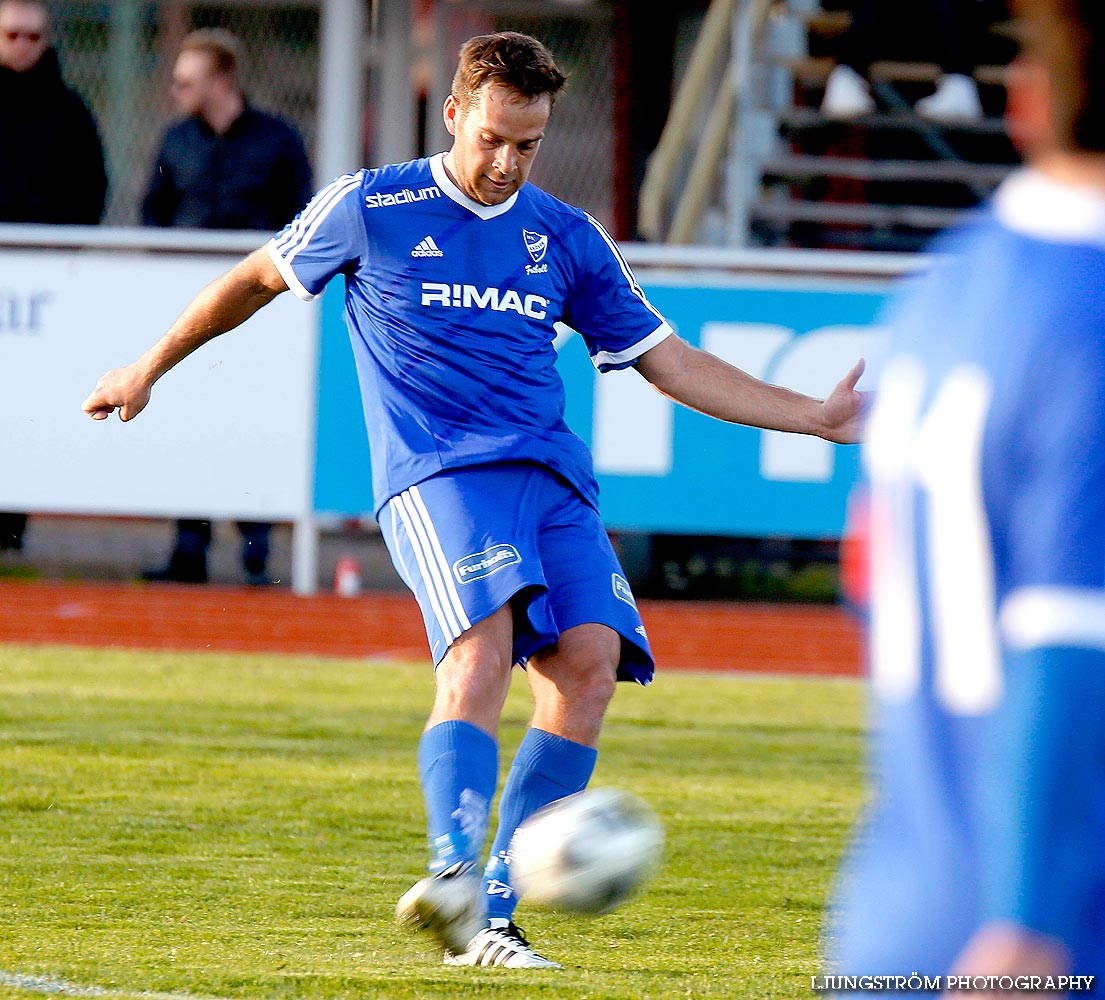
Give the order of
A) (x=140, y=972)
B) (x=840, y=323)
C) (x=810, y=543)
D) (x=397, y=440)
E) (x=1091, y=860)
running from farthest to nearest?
1. (x=810, y=543)
2. (x=840, y=323)
3. (x=397, y=440)
4. (x=140, y=972)
5. (x=1091, y=860)

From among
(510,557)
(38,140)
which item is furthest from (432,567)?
(38,140)

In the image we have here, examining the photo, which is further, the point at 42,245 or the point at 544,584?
the point at 42,245

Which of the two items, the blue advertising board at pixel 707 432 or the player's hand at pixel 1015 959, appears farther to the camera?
the blue advertising board at pixel 707 432

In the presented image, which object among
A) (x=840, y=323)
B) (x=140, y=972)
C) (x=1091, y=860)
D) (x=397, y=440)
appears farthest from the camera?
(x=840, y=323)

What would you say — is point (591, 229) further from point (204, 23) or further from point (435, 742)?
point (204, 23)

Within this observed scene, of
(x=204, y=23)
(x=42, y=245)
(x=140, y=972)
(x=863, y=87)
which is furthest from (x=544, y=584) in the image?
(x=204, y=23)

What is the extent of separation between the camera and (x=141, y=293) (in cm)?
1083

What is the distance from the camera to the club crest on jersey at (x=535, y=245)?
428 centimetres

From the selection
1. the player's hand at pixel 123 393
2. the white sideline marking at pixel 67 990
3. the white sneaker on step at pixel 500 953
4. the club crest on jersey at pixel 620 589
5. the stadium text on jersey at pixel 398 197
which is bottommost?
the white sneaker on step at pixel 500 953

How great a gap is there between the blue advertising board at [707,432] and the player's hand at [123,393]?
20.5ft

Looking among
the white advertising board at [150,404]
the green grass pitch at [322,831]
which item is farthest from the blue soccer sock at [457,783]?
the white advertising board at [150,404]

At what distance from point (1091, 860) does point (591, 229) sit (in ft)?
10.1

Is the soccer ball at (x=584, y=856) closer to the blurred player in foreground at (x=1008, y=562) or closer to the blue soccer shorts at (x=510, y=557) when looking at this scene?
the blue soccer shorts at (x=510, y=557)

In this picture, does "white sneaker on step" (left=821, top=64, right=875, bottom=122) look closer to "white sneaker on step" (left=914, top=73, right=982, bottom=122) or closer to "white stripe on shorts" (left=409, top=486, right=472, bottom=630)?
"white sneaker on step" (left=914, top=73, right=982, bottom=122)
